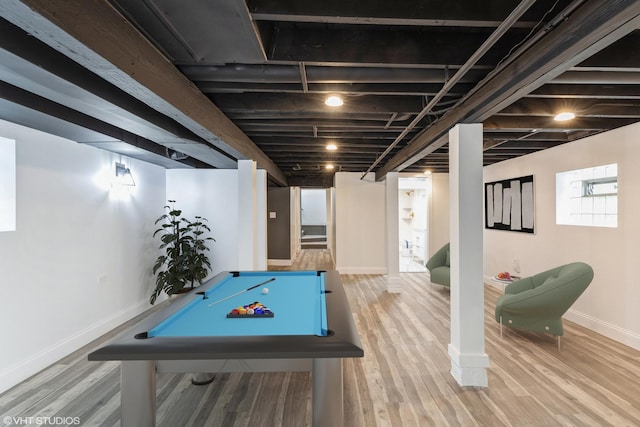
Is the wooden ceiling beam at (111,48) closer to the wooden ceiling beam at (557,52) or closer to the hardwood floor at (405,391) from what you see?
the wooden ceiling beam at (557,52)

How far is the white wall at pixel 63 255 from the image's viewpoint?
2812 millimetres

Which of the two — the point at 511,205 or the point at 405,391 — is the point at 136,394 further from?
the point at 511,205

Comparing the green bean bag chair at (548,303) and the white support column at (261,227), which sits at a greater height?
the white support column at (261,227)

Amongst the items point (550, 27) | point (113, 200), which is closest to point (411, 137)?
point (550, 27)

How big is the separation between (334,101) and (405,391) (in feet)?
7.93

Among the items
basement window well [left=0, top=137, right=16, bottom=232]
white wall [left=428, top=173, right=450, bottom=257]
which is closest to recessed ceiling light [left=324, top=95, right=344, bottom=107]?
basement window well [left=0, top=137, right=16, bottom=232]

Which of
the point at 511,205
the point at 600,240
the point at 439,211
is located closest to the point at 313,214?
the point at 439,211

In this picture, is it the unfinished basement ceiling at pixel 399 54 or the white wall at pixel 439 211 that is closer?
the unfinished basement ceiling at pixel 399 54

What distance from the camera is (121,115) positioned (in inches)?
88.4

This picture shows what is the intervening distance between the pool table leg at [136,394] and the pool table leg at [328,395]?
2.94ft

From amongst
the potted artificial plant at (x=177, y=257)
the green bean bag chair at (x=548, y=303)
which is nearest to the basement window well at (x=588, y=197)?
the green bean bag chair at (x=548, y=303)

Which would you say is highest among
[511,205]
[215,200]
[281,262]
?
[215,200]

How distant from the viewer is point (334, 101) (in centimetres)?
260

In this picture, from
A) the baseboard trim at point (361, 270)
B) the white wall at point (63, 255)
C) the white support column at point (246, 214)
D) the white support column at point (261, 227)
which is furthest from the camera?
the baseboard trim at point (361, 270)
